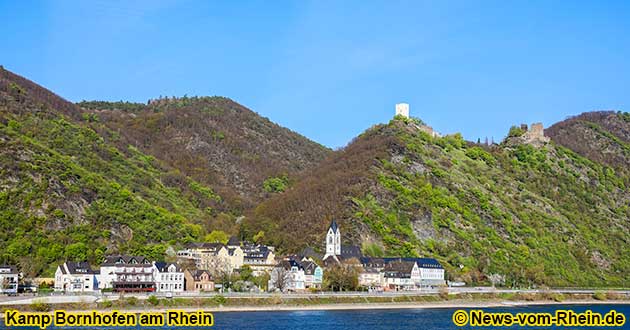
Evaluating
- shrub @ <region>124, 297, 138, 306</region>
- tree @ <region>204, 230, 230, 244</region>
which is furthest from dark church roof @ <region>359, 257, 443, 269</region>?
shrub @ <region>124, 297, 138, 306</region>

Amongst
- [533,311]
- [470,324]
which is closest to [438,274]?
[533,311]

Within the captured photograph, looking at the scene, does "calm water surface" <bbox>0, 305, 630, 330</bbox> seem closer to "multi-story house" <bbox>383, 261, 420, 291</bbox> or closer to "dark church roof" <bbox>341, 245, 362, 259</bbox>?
"multi-story house" <bbox>383, 261, 420, 291</bbox>

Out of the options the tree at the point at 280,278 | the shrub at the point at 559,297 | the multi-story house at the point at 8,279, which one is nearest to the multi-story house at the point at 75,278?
the multi-story house at the point at 8,279

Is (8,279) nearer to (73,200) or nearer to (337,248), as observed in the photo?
(73,200)

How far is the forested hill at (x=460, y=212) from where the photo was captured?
148m

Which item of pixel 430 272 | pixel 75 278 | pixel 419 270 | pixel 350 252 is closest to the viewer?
pixel 75 278

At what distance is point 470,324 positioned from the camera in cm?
9912

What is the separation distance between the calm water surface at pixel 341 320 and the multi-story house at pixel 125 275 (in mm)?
17025

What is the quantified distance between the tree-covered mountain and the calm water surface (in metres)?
33.4

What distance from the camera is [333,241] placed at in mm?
138375

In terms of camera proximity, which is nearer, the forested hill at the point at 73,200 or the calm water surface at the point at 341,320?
the calm water surface at the point at 341,320

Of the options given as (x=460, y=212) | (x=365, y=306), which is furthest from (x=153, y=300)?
(x=460, y=212)

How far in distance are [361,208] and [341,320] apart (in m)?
58.1

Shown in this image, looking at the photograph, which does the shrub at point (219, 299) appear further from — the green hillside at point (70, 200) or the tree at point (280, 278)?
the green hillside at point (70, 200)
